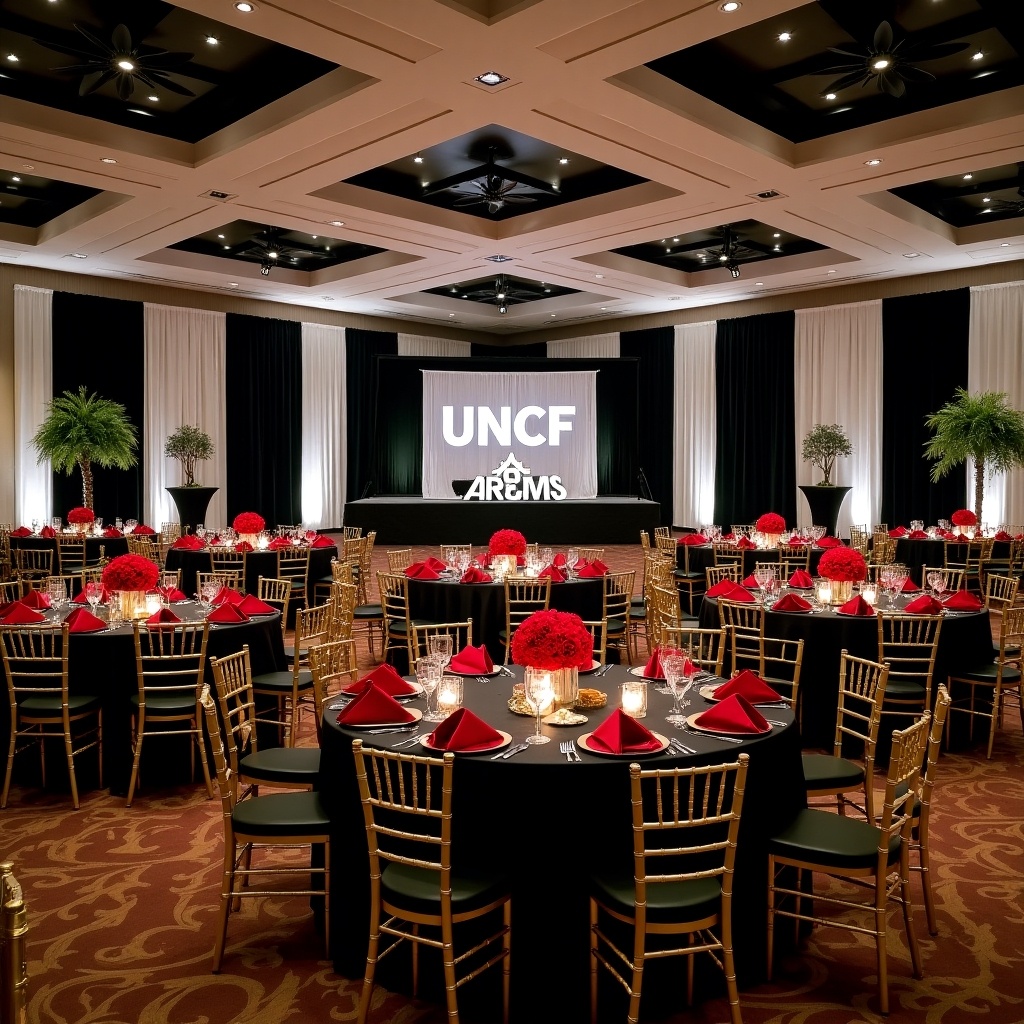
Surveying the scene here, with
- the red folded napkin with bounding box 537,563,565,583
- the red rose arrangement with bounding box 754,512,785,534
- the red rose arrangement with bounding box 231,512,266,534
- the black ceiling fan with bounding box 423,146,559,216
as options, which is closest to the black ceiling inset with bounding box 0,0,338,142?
the black ceiling fan with bounding box 423,146,559,216

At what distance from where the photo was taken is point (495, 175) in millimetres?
10492

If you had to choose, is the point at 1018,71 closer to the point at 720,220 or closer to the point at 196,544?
the point at 720,220

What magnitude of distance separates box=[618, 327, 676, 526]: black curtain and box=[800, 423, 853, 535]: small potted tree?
12.5 ft

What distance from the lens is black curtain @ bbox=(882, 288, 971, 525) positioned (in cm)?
1428

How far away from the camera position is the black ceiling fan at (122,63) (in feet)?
22.0

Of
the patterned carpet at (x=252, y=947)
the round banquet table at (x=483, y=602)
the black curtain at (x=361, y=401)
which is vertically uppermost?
the black curtain at (x=361, y=401)

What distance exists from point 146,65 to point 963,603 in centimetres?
713

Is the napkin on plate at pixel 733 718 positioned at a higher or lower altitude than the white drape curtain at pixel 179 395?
lower

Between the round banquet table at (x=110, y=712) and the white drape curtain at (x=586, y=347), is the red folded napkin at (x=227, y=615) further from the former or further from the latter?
the white drape curtain at (x=586, y=347)

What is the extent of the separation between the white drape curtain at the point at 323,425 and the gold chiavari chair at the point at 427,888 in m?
15.4

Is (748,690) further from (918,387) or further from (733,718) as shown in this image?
(918,387)

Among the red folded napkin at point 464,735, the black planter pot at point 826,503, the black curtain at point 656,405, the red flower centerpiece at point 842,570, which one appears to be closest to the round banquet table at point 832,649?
the red flower centerpiece at point 842,570

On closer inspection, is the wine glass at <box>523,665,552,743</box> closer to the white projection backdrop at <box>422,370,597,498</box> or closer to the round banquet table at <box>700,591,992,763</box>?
the round banquet table at <box>700,591,992,763</box>

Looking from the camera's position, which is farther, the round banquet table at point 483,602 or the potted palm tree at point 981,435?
the potted palm tree at point 981,435
